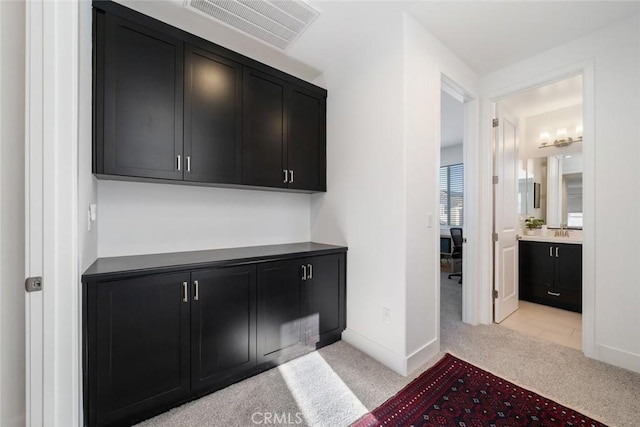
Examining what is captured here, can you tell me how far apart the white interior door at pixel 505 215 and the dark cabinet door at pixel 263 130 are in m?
2.37

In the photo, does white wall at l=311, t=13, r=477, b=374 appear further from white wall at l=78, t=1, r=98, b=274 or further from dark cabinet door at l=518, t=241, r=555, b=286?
dark cabinet door at l=518, t=241, r=555, b=286

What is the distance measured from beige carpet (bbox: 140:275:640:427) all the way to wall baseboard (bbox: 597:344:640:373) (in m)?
0.06

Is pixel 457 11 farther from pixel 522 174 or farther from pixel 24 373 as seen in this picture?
pixel 24 373

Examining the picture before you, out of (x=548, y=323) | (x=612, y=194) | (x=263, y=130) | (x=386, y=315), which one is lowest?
(x=548, y=323)

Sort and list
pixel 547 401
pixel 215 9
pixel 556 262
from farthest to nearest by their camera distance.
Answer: pixel 556 262 → pixel 215 9 → pixel 547 401

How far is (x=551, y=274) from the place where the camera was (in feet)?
10.7

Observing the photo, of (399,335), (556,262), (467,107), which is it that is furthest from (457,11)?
(556,262)

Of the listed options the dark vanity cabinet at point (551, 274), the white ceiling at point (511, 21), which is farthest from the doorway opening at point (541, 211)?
the white ceiling at point (511, 21)

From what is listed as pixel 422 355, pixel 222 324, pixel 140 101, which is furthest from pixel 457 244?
pixel 140 101

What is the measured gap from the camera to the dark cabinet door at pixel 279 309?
190 cm

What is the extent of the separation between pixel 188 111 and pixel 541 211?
483 centimetres

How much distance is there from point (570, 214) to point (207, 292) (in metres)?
4.70

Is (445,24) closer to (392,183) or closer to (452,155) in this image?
(392,183)

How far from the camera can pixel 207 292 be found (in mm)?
1673
